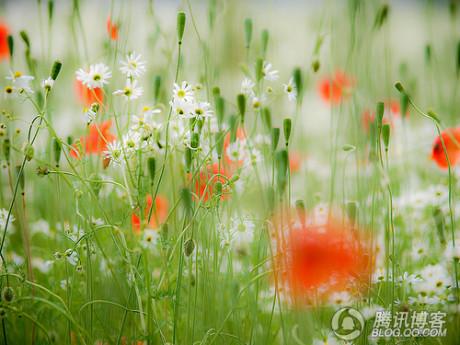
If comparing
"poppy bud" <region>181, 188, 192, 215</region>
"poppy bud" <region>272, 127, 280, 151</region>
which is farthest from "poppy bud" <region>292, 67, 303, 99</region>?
"poppy bud" <region>181, 188, 192, 215</region>

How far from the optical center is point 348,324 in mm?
755

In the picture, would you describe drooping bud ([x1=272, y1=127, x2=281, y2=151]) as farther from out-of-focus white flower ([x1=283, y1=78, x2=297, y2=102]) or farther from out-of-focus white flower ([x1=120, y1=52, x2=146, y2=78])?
out-of-focus white flower ([x1=120, y1=52, x2=146, y2=78])

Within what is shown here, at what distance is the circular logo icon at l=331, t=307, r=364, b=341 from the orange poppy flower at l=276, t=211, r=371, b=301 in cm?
3

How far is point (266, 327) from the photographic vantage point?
2.59ft

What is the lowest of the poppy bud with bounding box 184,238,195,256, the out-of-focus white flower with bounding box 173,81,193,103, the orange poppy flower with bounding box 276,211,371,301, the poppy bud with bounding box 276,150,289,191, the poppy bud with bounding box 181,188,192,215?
the orange poppy flower with bounding box 276,211,371,301

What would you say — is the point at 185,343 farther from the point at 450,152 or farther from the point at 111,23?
Answer: the point at 450,152

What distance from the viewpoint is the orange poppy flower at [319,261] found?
73 centimetres

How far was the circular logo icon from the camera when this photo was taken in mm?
751

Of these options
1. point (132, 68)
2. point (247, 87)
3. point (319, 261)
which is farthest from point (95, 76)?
point (319, 261)

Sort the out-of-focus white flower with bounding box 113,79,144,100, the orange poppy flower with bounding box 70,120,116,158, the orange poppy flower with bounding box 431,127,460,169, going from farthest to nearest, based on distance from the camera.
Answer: the orange poppy flower with bounding box 431,127,460,169, the orange poppy flower with bounding box 70,120,116,158, the out-of-focus white flower with bounding box 113,79,144,100

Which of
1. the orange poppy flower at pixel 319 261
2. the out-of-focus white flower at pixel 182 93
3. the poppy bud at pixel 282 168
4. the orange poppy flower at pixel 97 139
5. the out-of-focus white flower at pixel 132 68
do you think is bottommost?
the orange poppy flower at pixel 319 261

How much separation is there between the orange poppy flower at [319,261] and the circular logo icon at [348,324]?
32 millimetres

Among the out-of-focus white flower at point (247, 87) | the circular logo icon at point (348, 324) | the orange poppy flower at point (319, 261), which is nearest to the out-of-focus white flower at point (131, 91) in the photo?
the out-of-focus white flower at point (247, 87)

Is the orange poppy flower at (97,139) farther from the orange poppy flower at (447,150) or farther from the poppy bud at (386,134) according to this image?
the orange poppy flower at (447,150)
